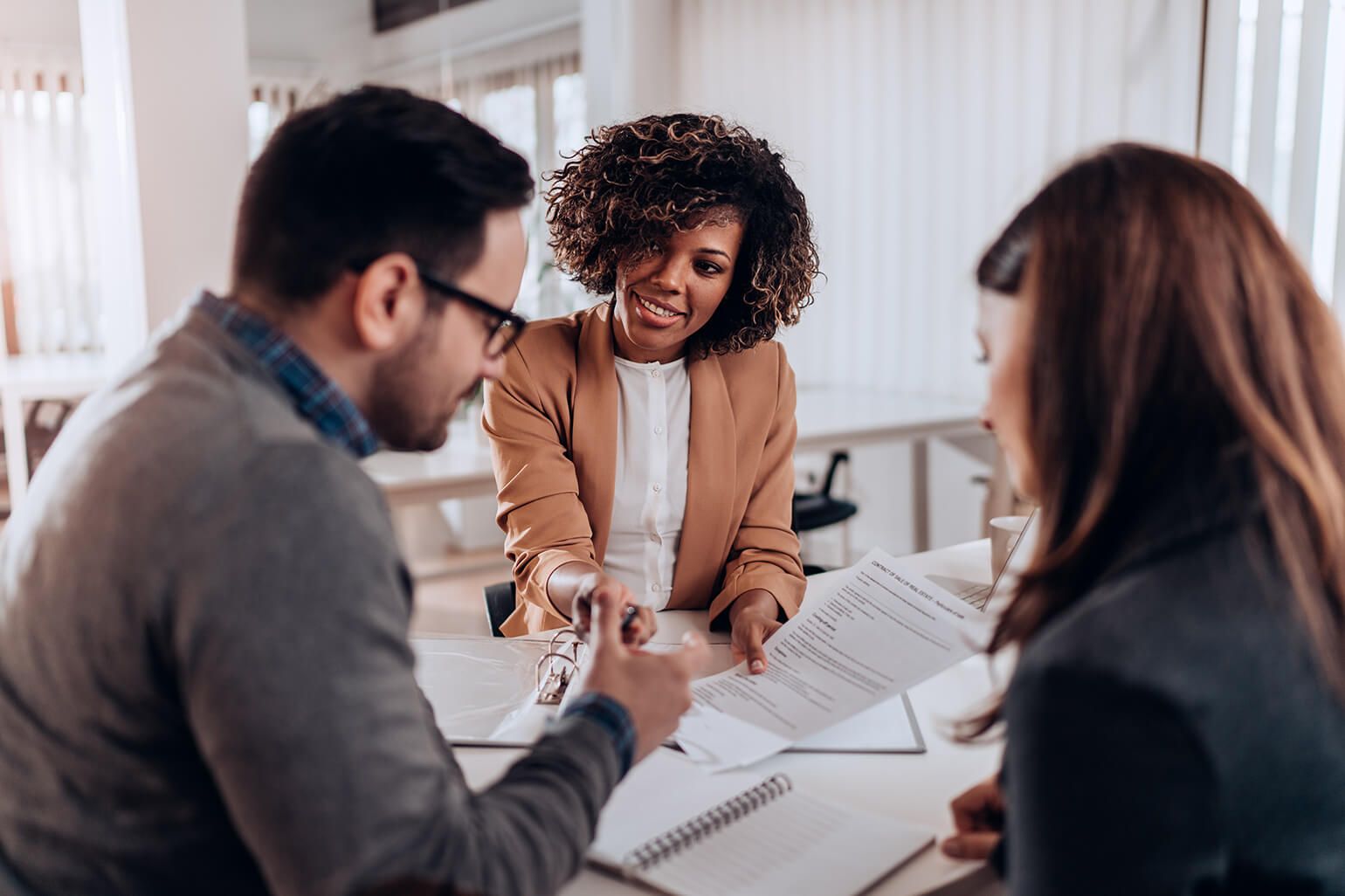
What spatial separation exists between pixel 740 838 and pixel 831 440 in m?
2.42

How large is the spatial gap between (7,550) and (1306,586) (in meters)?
0.86

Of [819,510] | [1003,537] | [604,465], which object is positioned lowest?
[819,510]

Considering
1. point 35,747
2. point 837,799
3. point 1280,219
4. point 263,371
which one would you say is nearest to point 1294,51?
point 1280,219

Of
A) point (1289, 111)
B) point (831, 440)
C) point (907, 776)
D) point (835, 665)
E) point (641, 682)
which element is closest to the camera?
point (641, 682)

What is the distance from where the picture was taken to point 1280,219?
9.87ft

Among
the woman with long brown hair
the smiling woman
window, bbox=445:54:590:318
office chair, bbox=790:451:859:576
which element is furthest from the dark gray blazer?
window, bbox=445:54:590:318

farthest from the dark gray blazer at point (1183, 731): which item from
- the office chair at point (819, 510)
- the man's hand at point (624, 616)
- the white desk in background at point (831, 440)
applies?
the office chair at point (819, 510)

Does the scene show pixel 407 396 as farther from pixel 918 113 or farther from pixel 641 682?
pixel 918 113

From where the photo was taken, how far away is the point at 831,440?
3314mm

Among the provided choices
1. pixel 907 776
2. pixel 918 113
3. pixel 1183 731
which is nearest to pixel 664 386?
pixel 907 776

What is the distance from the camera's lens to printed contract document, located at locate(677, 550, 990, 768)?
1.18m

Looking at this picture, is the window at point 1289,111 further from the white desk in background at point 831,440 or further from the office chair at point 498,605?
the office chair at point 498,605

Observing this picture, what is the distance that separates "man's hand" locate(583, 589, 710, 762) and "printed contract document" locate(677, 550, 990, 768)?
226 mm

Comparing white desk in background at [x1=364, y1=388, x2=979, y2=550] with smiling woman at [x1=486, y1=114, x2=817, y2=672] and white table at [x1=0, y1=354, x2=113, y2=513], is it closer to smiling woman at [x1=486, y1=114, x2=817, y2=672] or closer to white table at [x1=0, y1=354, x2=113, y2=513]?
white table at [x1=0, y1=354, x2=113, y2=513]
